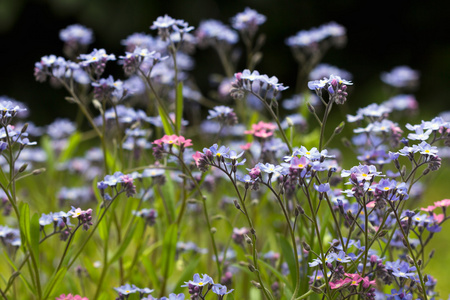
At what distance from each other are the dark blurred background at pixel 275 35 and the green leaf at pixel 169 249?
14.4 ft

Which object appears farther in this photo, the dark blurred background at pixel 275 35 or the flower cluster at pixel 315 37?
the dark blurred background at pixel 275 35

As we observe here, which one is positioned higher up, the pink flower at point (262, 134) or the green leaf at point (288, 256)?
the pink flower at point (262, 134)

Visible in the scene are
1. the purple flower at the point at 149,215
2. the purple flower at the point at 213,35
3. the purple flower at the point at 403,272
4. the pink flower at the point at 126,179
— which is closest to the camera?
the purple flower at the point at 403,272

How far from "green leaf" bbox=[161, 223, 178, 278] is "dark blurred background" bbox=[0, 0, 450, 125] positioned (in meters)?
4.38

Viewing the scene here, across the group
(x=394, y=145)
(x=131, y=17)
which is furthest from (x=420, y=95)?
(x=394, y=145)

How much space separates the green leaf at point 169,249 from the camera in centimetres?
186

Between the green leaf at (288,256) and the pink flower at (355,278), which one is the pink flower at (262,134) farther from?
the pink flower at (355,278)

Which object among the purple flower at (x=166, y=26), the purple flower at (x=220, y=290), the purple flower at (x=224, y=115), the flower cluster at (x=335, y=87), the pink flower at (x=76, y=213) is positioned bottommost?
the purple flower at (x=220, y=290)

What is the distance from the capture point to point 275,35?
260 inches

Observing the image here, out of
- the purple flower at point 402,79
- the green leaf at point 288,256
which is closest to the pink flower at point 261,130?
the green leaf at point 288,256

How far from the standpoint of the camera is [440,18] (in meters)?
7.05

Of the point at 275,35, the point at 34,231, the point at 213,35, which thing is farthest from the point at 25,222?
the point at 275,35

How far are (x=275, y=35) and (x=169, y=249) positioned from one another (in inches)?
201

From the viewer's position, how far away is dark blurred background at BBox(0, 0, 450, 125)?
5.99 metres
